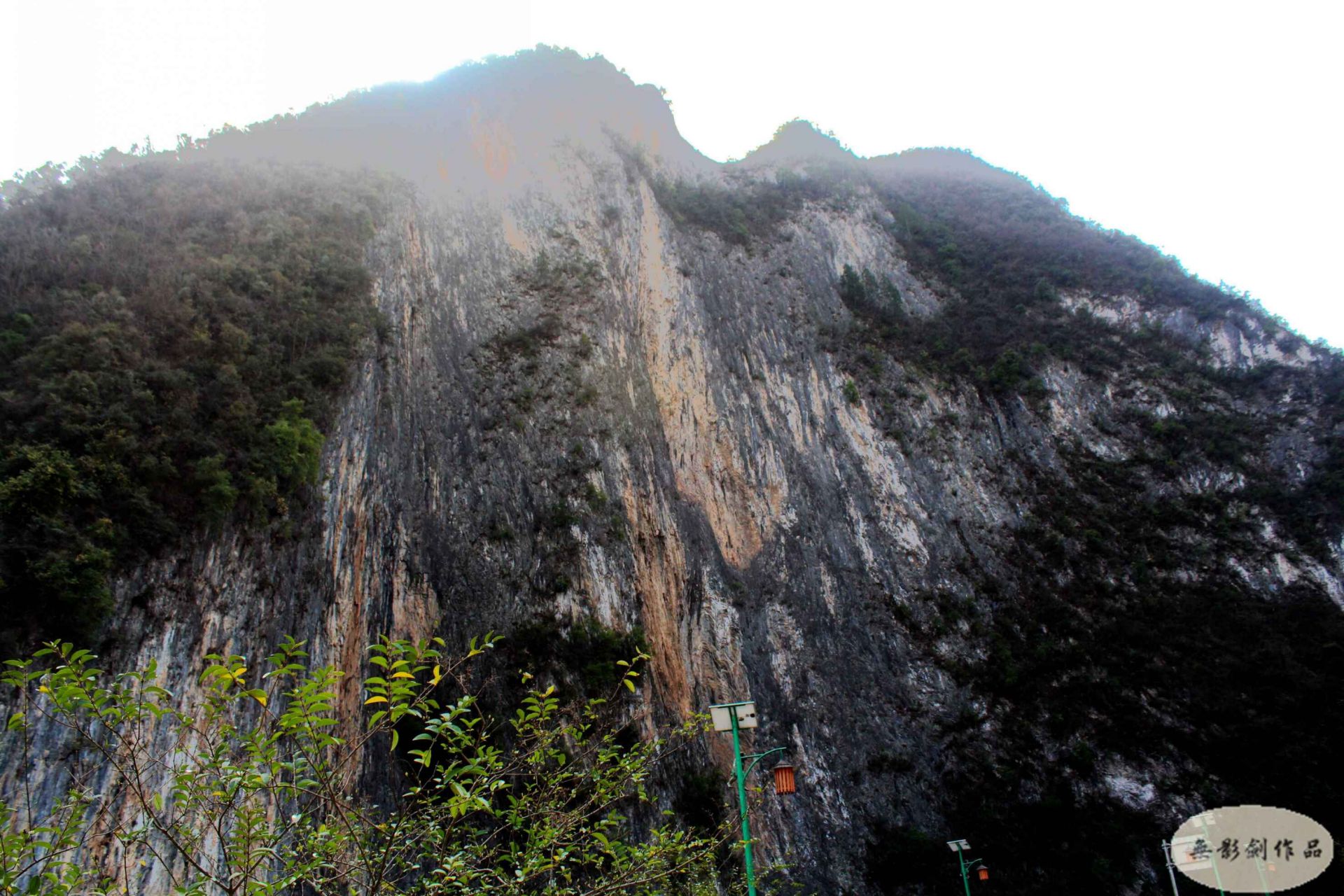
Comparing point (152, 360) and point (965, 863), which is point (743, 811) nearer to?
point (152, 360)

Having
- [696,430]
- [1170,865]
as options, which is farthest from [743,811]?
[696,430]

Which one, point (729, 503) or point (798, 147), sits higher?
point (798, 147)

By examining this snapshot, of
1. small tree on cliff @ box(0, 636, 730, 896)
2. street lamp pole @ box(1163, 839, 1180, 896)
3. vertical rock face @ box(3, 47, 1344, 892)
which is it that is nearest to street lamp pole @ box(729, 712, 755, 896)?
small tree on cliff @ box(0, 636, 730, 896)

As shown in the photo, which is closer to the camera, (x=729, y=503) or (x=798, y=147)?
(x=729, y=503)

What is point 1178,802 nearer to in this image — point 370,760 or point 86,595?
point 370,760

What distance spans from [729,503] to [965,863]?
11.9m

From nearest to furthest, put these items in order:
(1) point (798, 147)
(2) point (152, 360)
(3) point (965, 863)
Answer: (2) point (152, 360)
(3) point (965, 863)
(1) point (798, 147)

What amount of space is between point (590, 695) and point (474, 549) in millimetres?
4713

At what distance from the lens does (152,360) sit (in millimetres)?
14914

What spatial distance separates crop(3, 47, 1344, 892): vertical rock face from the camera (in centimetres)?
1816

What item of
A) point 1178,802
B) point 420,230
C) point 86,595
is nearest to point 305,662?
point 86,595

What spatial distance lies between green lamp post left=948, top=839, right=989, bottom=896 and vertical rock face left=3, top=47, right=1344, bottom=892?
33.0 inches

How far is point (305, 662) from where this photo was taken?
562 inches

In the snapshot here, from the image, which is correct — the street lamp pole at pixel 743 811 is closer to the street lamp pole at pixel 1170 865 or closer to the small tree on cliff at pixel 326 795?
the small tree on cliff at pixel 326 795
